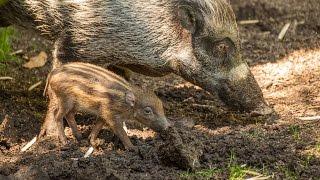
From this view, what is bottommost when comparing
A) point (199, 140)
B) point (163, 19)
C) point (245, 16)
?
point (245, 16)

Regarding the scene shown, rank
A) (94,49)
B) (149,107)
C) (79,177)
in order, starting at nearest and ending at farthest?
(79,177)
(149,107)
(94,49)

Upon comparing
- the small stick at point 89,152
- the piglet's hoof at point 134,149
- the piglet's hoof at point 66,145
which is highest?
the piglet's hoof at point 134,149

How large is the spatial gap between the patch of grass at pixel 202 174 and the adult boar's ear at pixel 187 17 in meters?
1.63

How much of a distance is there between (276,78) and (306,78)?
1.14 feet

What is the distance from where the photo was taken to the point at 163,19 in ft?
18.9

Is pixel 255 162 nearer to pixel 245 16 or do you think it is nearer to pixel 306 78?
pixel 306 78

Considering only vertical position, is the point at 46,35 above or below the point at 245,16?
above

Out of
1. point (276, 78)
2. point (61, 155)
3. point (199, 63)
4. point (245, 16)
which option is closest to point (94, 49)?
point (199, 63)

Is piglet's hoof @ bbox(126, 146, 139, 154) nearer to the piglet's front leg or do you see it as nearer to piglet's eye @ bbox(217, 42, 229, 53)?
the piglet's front leg

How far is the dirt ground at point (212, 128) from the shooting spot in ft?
14.8

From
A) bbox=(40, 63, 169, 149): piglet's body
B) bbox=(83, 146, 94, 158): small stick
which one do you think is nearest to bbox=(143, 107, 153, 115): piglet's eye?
bbox=(40, 63, 169, 149): piglet's body

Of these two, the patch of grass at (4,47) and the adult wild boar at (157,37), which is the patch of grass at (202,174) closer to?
the adult wild boar at (157,37)

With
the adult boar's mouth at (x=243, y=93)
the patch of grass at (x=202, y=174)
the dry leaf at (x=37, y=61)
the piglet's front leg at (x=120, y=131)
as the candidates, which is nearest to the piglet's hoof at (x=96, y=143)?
the piglet's front leg at (x=120, y=131)

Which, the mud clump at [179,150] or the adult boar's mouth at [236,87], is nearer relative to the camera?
the mud clump at [179,150]
